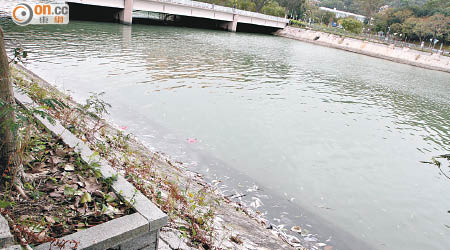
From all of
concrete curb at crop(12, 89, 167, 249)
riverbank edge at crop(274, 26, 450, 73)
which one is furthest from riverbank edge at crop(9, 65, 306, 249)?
riverbank edge at crop(274, 26, 450, 73)

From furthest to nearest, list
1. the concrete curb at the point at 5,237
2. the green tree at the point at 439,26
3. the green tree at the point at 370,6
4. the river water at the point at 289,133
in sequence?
1. the green tree at the point at 370,6
2. the green tree at the point at 439,26
3. the river water at the point at 289,133
4. the concrete curb at the point at 5,237

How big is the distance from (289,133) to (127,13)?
3783 centimetres

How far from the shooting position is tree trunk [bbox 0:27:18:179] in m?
3.44

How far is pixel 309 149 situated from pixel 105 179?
840 cm

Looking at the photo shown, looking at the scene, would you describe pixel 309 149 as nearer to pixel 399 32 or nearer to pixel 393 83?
pixel 393 83

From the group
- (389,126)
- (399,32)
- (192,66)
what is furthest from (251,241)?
(399,32)

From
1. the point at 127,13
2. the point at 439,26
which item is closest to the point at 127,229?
the point at 127,13

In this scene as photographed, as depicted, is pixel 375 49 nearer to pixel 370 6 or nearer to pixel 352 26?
pixel 352 26

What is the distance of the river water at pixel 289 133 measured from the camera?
26.6 feet

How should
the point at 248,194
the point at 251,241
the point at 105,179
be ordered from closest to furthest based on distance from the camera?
the point at 105,179 → the point at 251,241 → the point at 248,194

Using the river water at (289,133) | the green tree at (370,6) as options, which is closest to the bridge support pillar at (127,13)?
the river water at (289,133)

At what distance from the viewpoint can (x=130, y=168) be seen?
227 inches

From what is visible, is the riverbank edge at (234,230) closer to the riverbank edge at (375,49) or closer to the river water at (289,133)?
the river water at (289,133)

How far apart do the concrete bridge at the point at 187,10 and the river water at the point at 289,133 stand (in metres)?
20.3
